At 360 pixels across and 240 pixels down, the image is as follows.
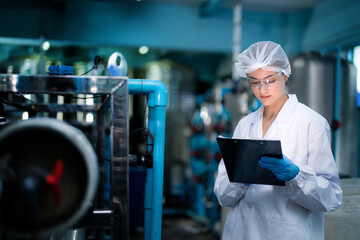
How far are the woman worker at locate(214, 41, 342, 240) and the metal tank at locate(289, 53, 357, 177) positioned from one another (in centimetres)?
105

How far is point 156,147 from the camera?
61.1 inches

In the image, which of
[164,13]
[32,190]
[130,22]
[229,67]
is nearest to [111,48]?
[130,22]

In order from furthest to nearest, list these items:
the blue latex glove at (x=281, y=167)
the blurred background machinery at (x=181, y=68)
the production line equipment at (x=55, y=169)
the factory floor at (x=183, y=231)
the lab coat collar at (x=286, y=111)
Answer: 1. the factory floor at (x=183, y=231)
2. the blurred background machinery at (x=181, y=68)
3. the lab coat collar at (x=286, y=111)
4. the blue latex glove at (x=281, y=167)
5. the production line equipment at (x=55, y=169)

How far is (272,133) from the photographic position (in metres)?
1.42

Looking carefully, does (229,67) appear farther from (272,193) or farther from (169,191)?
(272,193)

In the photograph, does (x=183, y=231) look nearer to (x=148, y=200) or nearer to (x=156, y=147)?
(x=148, y=200)

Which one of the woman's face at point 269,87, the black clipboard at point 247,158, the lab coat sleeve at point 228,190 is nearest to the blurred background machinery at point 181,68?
the lab coat sleeve at point 228,190

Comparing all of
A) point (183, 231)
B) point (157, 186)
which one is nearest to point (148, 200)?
point (157, 186)

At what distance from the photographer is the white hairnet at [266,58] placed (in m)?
1.43

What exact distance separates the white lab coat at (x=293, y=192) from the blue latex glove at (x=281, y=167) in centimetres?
4

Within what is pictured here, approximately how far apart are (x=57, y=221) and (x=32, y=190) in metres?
0.12

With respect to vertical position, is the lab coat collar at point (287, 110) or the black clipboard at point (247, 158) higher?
the lab coat collar at point (287, 110)

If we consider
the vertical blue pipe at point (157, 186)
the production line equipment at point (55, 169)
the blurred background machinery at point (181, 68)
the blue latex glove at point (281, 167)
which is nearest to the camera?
the production line equipment at point (55, 169)

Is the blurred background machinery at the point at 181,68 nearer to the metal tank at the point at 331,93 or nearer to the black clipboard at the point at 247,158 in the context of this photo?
the metal tank at the point at 331,93
